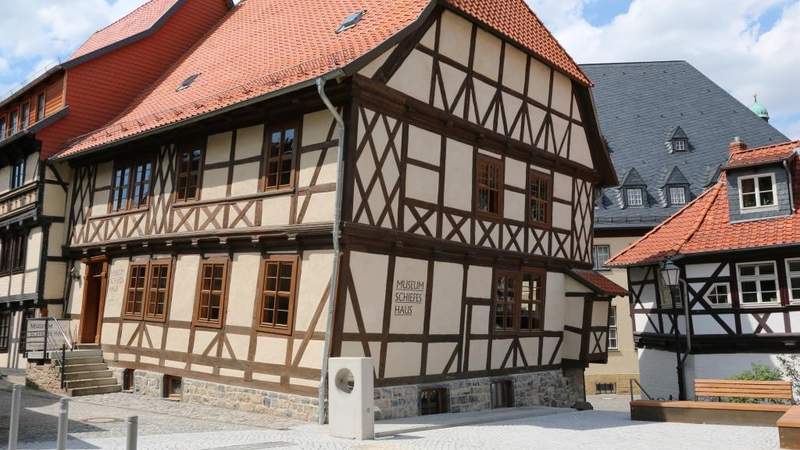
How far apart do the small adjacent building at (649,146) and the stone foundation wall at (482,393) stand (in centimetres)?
1023

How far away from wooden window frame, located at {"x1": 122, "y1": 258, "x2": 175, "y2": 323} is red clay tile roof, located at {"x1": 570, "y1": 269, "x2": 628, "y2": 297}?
34.5 feet

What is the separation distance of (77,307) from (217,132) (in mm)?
7682

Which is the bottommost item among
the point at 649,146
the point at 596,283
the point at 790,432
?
the point at 790,432

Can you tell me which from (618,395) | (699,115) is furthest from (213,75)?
(699,115)

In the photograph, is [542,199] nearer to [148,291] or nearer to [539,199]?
[539,199]

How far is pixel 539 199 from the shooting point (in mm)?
18516

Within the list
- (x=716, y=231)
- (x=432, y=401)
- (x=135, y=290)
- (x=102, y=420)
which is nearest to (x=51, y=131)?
(x=135, y=290)

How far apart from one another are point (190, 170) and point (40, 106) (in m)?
9.34

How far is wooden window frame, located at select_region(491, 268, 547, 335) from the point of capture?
16688 mm

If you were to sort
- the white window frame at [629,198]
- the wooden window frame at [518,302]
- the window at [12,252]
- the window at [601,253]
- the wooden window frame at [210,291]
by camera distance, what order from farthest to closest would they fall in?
the white window frame at [629,198] → the window at [601,253] → the window at [12,252] → the wooden window frame at [518,302] → the wooden window frame at [210,291]

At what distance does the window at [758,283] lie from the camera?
19.2 meters

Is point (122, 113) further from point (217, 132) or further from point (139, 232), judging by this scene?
point (217, 132)

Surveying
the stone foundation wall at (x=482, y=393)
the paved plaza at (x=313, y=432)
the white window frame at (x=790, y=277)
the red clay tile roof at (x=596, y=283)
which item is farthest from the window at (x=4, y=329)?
the white window frame at (x=790, y=277)

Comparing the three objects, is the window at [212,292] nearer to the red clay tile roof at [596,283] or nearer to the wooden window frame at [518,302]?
the wooden window frame at [518,302]
